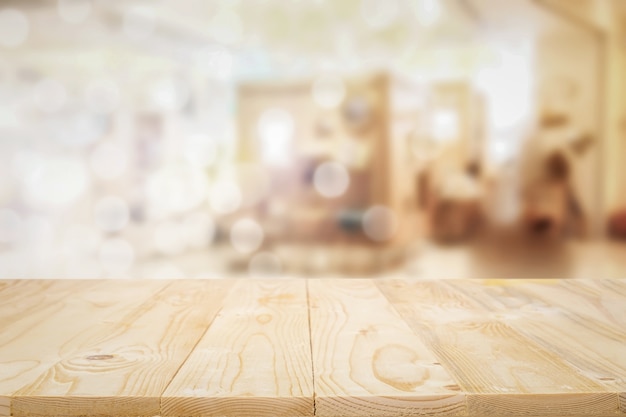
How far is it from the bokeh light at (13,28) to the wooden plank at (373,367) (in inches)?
130

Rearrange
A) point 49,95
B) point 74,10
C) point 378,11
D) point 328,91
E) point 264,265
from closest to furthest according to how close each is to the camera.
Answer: point 328,91 → point 264,265 → point 378,11 → point 74,10 → point 49,95

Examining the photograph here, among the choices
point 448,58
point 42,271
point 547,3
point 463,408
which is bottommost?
point 42,271

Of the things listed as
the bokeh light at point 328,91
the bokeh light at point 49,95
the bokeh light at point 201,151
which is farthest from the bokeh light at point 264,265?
the bokeh light at point 49,95

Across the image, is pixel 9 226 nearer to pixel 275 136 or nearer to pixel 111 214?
pixel 111 214

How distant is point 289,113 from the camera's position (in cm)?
274

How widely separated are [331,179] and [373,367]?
7.14ft

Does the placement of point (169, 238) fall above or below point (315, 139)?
below

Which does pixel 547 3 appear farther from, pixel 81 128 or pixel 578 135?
pixel 81 128

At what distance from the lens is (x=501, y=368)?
0.45 m

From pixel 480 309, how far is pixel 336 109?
2.03 m

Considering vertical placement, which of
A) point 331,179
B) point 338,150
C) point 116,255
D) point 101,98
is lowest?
point 116,255

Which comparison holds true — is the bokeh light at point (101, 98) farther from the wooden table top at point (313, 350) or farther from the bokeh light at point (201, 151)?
the wooden table top at point (313, 350)

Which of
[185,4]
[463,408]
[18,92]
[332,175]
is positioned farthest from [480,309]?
[18,92]

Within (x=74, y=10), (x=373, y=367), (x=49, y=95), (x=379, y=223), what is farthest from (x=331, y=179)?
(x=49, y=95)
